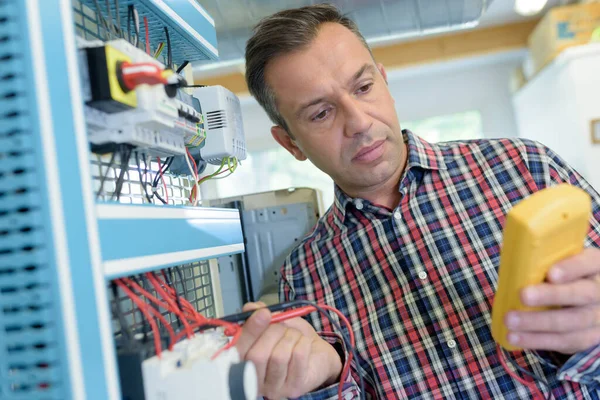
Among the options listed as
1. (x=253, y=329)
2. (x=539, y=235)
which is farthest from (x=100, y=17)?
(x=539, y=235)

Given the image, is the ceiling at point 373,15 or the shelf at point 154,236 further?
the ceiling at point 373,15

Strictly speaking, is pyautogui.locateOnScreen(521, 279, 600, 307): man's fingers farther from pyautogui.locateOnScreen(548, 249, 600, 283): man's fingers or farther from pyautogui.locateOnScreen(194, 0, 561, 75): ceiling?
pyautogui.locateOnScreen(194, 0, 561, 75): ceiling

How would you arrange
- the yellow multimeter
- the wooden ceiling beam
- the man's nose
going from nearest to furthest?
the yellow multimeter < the man's nose < the wooden ceiling beam

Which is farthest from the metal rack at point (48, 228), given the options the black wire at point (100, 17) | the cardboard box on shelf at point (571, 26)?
the cardboard box on shelf at point (571, 26)

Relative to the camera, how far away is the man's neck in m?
1.15

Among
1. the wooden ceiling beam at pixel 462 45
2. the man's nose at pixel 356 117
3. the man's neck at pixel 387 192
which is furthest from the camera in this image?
the wooden ceiling beam at pixel 462 45

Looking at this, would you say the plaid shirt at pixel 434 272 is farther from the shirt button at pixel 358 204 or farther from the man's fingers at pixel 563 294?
the man's fingers at pixel 563 294

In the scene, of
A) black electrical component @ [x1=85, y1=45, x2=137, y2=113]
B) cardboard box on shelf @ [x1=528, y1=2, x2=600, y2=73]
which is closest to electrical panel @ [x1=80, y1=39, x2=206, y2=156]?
black electrical component @ [x1=85, y1=45, x2=137, y2=113]

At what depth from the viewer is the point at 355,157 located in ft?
3.56

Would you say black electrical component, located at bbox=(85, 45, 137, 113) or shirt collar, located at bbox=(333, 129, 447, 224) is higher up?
black electrical component, located at bbox=(85, 45, 137, 113)

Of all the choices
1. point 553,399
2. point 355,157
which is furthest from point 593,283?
point 355,157

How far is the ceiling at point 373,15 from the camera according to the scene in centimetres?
149

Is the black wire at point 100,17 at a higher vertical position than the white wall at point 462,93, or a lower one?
lower

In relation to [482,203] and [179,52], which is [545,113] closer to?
[482,203]
